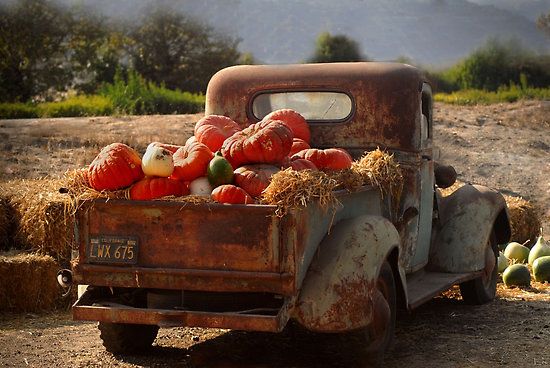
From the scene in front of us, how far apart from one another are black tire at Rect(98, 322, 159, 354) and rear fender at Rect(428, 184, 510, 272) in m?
2.50

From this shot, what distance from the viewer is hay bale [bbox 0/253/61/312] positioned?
8609 millimetres

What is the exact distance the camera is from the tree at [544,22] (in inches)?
931

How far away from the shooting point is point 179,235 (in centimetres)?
594

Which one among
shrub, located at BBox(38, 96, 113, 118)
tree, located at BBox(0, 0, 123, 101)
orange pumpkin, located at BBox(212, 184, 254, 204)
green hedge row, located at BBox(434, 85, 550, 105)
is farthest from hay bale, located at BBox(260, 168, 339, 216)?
tree, located at BBox(0, 0, 123, 101)

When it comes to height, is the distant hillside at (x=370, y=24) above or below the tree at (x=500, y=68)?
above

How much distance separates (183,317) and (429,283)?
2.48 metres

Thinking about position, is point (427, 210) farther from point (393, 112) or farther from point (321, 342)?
point (321, 342)

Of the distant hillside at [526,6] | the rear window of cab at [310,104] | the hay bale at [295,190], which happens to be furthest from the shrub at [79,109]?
the hay bale at [295,190]

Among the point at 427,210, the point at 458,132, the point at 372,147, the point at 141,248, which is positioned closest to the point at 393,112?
the point at 372,147

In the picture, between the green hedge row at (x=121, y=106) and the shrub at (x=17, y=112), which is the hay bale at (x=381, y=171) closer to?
the green hedge row at (x=121, y=106)

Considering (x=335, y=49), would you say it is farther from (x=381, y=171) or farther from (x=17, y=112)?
(x=381, y=171)

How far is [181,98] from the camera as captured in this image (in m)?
20.1

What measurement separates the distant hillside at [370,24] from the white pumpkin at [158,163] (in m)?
13.3

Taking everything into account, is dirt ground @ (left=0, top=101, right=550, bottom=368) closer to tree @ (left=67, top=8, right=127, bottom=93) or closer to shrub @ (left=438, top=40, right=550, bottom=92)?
shrub @ (left=438, top=40, right=550, bottom=92)
